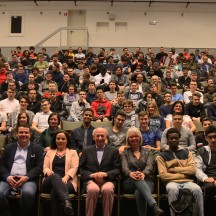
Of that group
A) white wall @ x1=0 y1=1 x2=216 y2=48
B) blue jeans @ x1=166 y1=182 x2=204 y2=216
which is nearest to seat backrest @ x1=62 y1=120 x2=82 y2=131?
blue jeans @ x1=166 y1=182 x2=204 y2=216

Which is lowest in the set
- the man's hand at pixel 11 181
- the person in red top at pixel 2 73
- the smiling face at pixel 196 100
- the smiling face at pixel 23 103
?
the man's hand at pixel 11 181

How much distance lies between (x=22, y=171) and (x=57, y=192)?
57cm

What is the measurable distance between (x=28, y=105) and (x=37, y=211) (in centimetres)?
243

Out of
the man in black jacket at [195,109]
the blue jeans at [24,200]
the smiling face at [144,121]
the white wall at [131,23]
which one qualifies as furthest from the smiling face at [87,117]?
the white wall at [131,23]

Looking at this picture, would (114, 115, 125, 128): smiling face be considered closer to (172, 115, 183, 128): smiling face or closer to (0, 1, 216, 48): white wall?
(172, 115, 183, 128): smiling face

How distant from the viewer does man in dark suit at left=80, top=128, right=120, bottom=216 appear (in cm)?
361

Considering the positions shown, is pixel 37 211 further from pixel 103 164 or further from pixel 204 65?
pixel 204 65

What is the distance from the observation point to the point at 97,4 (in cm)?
1412

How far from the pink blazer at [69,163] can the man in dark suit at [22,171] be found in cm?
7

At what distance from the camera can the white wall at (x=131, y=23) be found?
46.1 ft

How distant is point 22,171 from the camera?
3893 millimetres

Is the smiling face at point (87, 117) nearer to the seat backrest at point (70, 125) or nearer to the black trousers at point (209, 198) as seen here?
the seat backrest at point (70, 125)

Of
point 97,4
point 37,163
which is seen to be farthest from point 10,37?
point 37,163

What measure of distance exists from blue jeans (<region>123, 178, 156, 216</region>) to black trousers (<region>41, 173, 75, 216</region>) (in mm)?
657
